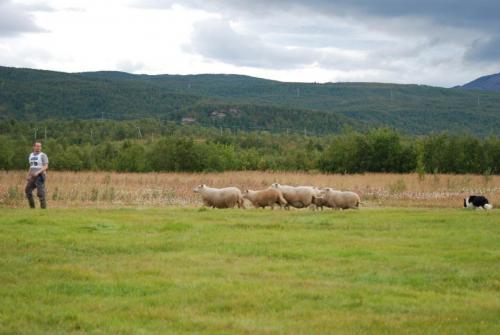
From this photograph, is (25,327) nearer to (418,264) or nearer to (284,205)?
(418,264)

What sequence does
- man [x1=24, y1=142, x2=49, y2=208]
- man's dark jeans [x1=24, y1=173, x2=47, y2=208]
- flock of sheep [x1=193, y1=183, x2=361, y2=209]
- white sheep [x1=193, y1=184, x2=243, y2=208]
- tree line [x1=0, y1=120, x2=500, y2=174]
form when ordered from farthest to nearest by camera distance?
tree line [x1=0, y1=120, x2=500, y2=174]
white sheep [x1=193, y1=184, x2=243, y2=208]
flock of sheep [x1=193, y1=183, x2=361, y2=209]
man's dark jeans [x1=24, y1=173, x2=47, y2=208]
man [x1=24, y1=142, x2=49, y2=208]

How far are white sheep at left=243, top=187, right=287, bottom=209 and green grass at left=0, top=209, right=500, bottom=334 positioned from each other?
280 inches

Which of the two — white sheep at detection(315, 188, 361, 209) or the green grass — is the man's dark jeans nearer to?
the green grass

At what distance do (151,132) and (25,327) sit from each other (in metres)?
121

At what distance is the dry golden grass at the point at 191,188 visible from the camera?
32906mm

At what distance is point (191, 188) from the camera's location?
40.1 m

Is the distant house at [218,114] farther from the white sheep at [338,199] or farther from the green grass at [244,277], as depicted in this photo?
the green grass at [244,277]

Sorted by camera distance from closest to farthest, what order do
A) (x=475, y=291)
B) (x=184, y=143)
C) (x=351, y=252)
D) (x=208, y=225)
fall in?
(x=475, y=291) < (x=351, y=252) < (x=208, y=225) < (x=184, y=143)

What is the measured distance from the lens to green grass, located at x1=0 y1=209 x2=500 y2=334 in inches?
404

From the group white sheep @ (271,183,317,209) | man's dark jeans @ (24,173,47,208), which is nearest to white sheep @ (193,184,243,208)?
white sheep @ (271,183,317,209)

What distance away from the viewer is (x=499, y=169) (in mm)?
65312

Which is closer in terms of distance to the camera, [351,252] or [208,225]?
[351,252]

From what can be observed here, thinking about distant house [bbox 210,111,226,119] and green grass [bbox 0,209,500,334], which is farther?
distant house [bbox 210,111,226,119]

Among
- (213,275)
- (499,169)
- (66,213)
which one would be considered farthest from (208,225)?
(499,169)
